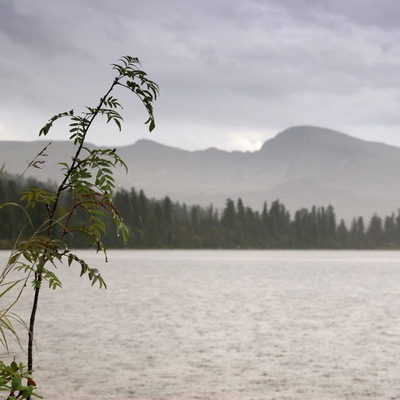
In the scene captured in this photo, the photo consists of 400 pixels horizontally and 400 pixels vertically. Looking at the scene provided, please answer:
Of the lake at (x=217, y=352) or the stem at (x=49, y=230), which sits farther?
the lake at (x=217, y=352)

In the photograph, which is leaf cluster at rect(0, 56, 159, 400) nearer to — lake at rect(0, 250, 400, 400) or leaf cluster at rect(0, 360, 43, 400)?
leaf cluster at rect(0, 360, 43, 400)

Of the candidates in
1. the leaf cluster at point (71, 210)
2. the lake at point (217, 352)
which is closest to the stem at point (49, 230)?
the leaf cluster at point (71, 210)

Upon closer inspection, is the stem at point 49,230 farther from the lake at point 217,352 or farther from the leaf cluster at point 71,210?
the lake at point 217,352

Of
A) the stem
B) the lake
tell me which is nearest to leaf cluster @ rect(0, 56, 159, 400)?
the stem

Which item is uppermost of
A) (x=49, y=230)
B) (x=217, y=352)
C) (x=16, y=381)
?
(x=49, y=230)

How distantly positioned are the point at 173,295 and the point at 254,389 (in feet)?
103

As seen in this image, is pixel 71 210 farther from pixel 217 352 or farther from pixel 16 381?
pixel 217 352

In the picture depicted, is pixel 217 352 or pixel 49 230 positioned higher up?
pixel 49 230

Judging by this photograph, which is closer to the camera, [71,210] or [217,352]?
[71,210]

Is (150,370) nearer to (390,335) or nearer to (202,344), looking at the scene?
(202,344)

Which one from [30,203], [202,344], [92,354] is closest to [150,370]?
[92,354]

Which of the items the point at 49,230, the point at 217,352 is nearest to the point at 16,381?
the point at 49,230

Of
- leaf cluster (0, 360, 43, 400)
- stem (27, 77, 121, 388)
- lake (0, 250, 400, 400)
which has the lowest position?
lake (0, 250, 400, 400)

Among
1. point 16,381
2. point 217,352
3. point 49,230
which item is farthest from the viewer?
point 217,352
